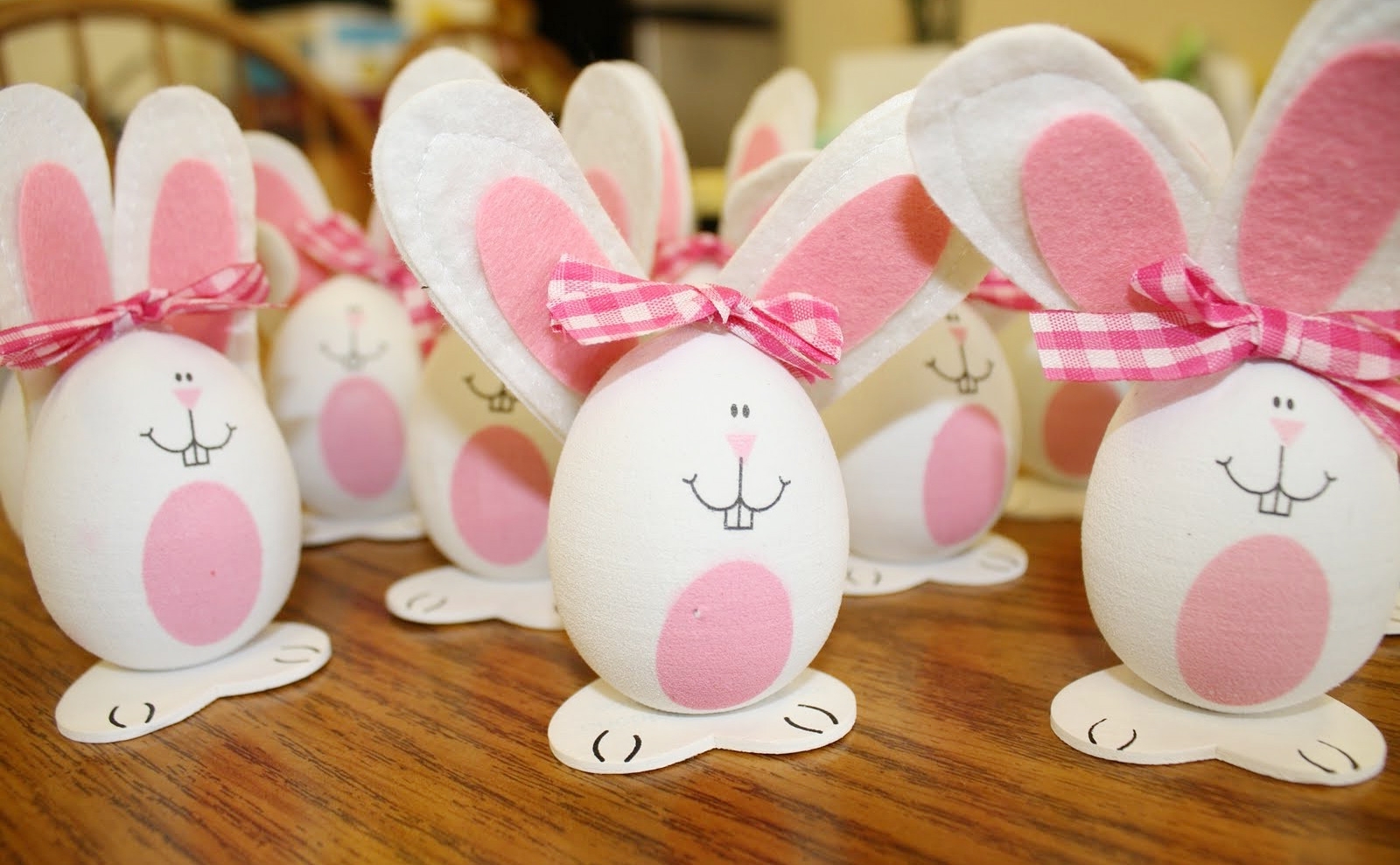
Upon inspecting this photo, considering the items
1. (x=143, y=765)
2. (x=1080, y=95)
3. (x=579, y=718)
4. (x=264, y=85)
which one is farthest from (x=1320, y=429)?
(x=264, y=85)

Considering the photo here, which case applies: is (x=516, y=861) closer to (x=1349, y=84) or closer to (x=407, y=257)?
(x=407, y=257)

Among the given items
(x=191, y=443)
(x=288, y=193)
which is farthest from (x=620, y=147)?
(x=288, y=193)

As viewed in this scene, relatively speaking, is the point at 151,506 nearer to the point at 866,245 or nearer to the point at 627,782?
the point at 627,782

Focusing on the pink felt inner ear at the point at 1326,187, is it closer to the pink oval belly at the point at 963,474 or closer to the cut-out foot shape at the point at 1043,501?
the pink oval belly at the point at 963,474

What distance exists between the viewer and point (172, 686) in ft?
2.10

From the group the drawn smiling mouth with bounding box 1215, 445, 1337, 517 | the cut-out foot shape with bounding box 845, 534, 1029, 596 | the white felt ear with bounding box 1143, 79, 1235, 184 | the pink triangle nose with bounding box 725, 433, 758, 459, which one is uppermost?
the white felt ear with bounding box 1143, 79, 1235, 184

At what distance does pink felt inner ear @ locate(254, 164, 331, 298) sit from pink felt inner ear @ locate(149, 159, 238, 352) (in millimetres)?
246

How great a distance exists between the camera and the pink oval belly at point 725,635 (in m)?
0.53

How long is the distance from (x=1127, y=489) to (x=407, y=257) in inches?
15.6

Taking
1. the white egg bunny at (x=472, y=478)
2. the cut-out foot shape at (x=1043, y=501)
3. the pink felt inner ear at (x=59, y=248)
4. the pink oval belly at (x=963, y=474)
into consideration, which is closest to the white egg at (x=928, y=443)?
the pink oval belly at (x=963, y=474)

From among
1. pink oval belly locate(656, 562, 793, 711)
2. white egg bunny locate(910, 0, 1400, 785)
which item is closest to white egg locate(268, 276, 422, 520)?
pink oval belly locate(656, 562, 793, 711)

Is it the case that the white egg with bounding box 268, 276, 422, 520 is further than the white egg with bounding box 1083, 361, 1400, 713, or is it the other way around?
the white egg with bounding box 268, 276, 422, 520

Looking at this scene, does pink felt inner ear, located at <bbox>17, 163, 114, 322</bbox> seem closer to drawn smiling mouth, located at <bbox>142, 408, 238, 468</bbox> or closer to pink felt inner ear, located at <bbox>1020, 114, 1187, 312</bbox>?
drawn smiling mouth, located at <bbox>142, 408, 238, 468</bbox>

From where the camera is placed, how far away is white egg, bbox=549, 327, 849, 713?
1.73 feet
